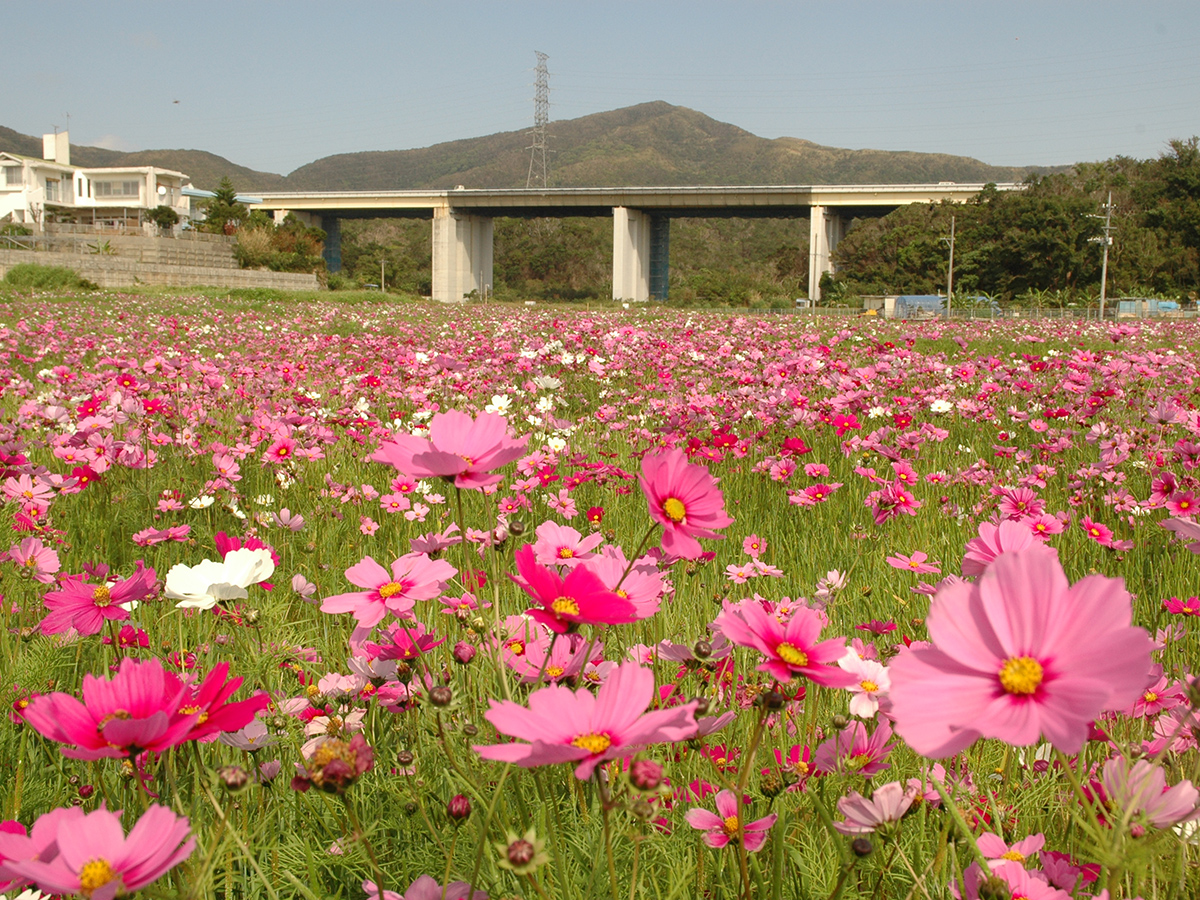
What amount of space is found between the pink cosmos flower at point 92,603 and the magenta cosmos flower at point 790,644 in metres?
0.67

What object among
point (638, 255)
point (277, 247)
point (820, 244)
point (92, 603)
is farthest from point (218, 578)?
point (638, 255)

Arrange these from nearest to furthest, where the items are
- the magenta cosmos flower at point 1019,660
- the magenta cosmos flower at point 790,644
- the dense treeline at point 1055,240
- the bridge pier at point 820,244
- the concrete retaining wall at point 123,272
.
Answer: the magenta cosmos flower at point 1019,660 → the magenta cosmos flower at point 790,644 → the concrete retaining wall at point 123,272 → the dense treeline at point 1055,240 → the bridge pier at point 820,244

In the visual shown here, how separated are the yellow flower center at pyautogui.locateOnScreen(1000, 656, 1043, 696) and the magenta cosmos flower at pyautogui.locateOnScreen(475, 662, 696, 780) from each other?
0.20m

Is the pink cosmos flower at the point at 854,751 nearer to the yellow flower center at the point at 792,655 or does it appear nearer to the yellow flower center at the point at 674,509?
the yellow flower center at the point at 792,655

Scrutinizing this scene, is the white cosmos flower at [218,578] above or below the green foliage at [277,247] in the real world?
below

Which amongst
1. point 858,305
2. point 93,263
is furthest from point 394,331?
point 858,305

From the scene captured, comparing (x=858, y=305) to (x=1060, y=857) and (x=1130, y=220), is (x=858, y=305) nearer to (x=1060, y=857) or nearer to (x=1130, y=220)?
(x=1130, y=220)

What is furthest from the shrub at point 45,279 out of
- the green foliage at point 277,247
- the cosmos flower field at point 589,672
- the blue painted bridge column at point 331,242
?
the blue painted bridge column at point 331,242

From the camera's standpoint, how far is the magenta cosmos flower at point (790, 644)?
0.68 m

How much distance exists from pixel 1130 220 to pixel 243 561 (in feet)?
159

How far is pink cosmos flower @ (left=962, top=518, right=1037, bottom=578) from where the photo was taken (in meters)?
0.79

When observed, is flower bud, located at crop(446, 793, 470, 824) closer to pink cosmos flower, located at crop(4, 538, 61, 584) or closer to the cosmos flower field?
the cosmos flower field

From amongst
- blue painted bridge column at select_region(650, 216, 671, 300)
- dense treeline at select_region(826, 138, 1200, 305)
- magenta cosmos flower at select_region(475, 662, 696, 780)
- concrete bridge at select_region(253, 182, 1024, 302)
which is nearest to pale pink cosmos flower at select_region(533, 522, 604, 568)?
magenta cosmos flower at select_region(475, 662, 696, 780)

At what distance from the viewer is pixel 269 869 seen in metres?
1.02
